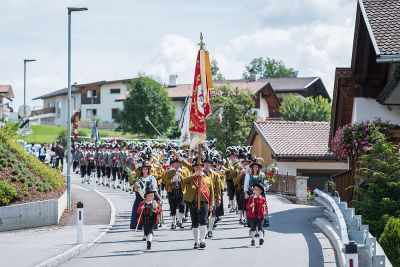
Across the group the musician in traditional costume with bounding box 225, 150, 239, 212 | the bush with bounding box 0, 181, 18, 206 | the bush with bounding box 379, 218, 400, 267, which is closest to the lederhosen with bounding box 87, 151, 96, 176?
the musician in traditional costume with bounding box 225, 150, 239, 212

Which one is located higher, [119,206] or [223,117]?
[223,117]

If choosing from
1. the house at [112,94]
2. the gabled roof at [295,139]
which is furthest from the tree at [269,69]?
the gabled roof at [295,139]

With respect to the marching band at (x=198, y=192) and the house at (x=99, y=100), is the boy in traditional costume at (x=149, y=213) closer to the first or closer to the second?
the marching band at (x=198, y=192)

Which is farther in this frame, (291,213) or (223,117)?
(223,117)

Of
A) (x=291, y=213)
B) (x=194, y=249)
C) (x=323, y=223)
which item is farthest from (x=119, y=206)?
(x=194, y=249)

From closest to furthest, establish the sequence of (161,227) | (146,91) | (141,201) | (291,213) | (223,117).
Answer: (141,201) < (161,227) < (291,213) < (223,117) < (146,91)

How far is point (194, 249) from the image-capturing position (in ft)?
58.9

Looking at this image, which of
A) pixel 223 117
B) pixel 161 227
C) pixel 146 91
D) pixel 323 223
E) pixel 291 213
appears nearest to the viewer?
pixel 323 223

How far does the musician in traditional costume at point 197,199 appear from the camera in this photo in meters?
18.0

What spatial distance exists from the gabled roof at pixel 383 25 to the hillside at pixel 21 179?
36.1ft

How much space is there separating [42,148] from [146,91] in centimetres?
3514

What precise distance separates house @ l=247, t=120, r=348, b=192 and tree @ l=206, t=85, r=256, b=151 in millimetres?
6540

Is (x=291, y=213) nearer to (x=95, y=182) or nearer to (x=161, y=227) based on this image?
(x=161, y=227)

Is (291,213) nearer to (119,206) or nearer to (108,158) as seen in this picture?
(119,206)
